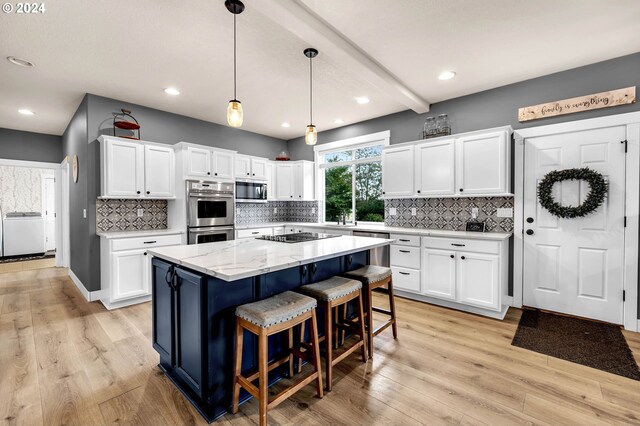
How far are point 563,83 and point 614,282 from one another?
2.17m

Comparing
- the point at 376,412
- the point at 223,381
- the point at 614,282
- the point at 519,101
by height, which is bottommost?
the point at 376,412

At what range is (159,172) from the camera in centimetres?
409

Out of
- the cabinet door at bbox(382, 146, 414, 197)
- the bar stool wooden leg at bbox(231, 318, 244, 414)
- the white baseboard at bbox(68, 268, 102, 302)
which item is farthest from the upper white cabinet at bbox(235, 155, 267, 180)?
the bar stool wooden leg at bbox(231, 318, 244, 414)

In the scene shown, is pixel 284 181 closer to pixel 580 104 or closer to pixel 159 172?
pixel 159 172

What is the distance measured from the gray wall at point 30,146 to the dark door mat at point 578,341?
7948 millimetres

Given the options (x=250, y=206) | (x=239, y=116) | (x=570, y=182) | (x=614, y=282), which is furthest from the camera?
(x=250, y=206)

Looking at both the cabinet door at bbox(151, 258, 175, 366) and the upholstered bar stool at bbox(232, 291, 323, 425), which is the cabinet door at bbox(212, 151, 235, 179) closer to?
the cabinet door at bbox(151, 258, 175, 366)

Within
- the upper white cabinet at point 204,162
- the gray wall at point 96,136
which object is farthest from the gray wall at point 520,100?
the gray wall at point 96,136

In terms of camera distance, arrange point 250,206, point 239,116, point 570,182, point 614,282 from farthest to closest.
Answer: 1. point 250,206
2. point 570,182
3. point 614,282
4. point 239,116

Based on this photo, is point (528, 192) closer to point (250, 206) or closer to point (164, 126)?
point (250, 206)

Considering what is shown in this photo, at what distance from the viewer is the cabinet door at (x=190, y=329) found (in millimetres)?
1704

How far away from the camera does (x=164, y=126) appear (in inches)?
174

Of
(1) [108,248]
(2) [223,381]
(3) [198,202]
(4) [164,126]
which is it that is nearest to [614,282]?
(2) [223,381]

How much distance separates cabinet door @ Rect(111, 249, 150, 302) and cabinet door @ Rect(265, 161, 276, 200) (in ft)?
8.21
